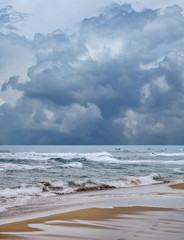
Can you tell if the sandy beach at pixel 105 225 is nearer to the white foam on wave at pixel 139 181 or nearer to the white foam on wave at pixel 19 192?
the white foam on wave at pixel 19 192

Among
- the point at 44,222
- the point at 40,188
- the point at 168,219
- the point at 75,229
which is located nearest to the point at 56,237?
the point at 75,229

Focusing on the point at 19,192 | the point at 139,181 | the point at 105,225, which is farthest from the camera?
the point at 139,181

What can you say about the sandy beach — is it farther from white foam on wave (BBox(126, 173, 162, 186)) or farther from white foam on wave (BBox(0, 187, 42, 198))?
white foam on wave (BBox(126, 173, 162, 186))

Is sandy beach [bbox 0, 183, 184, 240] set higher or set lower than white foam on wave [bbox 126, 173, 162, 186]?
higher

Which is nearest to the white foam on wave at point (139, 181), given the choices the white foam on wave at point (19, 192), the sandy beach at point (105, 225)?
the white foam on wave at point (19, 192)

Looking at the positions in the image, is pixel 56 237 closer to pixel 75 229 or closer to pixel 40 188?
pixel 75 229

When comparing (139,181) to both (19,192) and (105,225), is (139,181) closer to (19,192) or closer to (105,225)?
(19,192)

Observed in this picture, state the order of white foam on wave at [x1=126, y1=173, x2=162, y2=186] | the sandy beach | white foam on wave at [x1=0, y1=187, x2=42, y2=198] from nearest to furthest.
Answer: the sandy beach → white foam on wave at [x1=0, y1=187, x2=42, y2=198] → white foam on wave at [x1=126, y1=173, x2=162, y2=186]

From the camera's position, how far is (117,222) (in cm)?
467

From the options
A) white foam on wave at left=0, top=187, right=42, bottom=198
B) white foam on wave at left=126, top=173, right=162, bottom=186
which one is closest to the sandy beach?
white foam on wave at left=0, top=187, right=42, bottom=198

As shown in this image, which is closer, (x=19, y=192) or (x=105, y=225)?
(x=105, y=225)

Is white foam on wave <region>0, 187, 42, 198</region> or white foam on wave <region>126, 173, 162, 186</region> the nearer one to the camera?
white foam on wave <region>0, 187, 42, 198</region>

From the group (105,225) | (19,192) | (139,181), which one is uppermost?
(105,225)

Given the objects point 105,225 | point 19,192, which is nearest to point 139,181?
point 19,192
